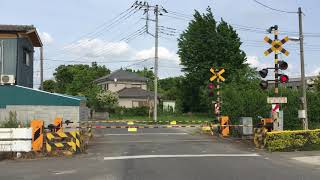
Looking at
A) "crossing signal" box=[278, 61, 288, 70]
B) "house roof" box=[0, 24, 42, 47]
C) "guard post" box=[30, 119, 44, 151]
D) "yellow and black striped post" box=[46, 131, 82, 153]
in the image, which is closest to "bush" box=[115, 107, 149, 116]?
"house roof" box=[0, 24, 42, 47]

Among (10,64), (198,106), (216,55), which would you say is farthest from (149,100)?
(10,64)

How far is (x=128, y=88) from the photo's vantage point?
81.4 m

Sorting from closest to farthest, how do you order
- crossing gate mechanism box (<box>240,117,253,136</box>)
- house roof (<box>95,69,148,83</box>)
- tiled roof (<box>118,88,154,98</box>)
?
crossing gate mechanism box (<box>240,117,253,136</box>) < tiled roof (<box>118,88,154,98</box>) < house roof (<box>95,69,148,83</box>)

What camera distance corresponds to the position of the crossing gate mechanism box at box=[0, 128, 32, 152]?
15695 millimetres

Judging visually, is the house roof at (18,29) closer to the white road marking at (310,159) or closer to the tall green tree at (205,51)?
the white road marking at (310,159)

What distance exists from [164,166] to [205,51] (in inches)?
2073

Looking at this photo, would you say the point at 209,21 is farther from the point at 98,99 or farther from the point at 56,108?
the point at 56,108

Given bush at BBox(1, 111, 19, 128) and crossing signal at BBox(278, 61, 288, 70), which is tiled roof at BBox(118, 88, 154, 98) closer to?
bush at BBox(1, 111, 19, 128)

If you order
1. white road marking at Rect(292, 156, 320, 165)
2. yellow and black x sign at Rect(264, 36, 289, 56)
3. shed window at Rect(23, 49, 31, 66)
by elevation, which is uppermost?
shed window at Rect(23, 49, 31, 66)

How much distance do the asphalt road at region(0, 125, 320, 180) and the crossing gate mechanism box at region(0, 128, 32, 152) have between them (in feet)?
2.95

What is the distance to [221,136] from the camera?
1000 inches

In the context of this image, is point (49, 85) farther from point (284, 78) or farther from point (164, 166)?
point (164, 166)

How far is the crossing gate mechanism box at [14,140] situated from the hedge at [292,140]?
368 inches

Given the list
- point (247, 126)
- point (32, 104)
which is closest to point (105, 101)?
point (32, 104)
